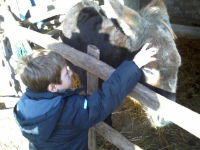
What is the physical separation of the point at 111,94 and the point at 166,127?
2206mm

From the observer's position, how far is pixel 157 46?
1867 mm

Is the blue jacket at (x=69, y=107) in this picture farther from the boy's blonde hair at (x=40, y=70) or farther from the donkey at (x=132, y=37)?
the donkey at (x=132, y=37)

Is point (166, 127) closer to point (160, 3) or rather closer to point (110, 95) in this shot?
point (160, 3)

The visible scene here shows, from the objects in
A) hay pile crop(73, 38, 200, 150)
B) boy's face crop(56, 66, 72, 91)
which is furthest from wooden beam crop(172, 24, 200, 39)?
boy's face crop(56, 66, 72, 91)

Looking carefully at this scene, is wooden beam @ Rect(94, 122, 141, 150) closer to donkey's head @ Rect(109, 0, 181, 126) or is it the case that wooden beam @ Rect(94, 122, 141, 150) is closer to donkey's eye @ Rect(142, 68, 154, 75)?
donkey's head @ Rect(109, 0, 181, 126)

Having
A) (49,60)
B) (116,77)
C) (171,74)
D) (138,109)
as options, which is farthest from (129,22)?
(138,109)

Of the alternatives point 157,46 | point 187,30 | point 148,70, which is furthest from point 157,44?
point 187,30

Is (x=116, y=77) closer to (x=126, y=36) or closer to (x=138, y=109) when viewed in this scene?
(x=126, y=36)

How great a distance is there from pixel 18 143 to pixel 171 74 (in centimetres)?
274

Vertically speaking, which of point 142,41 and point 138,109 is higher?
point 142,41

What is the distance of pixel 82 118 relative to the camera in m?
1.27

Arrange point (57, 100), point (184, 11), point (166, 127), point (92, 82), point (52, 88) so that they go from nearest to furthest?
1. point (57, 100)
2. point (52, 88)
3. point (92, 82)
4. point (166, 127)
5. point (184, 11)

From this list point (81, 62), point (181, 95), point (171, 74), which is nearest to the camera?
point (81, 62)

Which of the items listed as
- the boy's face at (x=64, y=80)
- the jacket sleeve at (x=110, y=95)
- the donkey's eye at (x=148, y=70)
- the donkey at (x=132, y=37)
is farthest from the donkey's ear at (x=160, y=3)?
the boy's face at (x=64, y=80)
